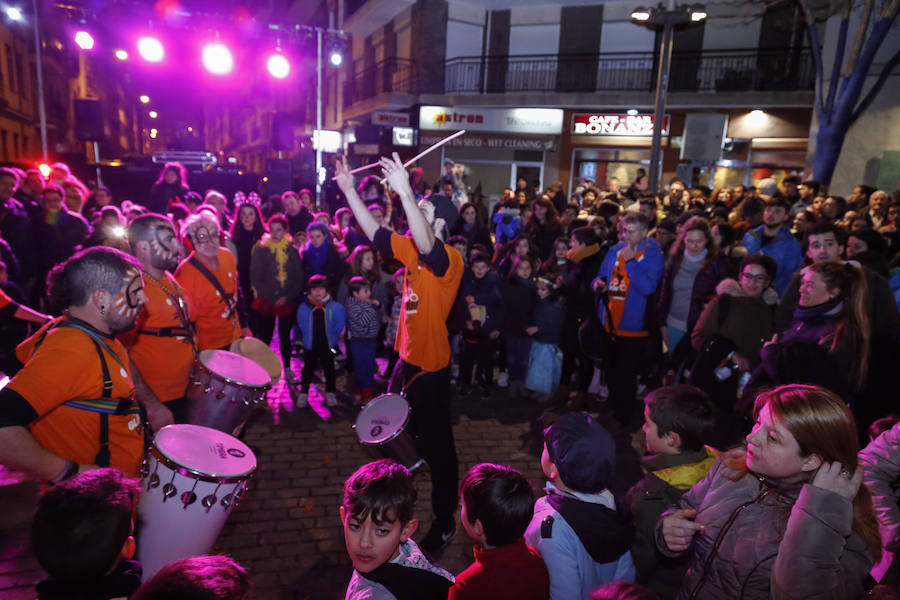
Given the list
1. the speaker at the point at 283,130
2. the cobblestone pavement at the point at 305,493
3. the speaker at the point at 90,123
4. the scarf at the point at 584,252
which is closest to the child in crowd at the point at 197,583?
the cobblestone pavement at the point at 305,493

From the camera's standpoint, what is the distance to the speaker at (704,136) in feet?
61.8

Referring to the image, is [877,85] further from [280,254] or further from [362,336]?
[280,254]

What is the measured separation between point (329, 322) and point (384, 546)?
4.28m

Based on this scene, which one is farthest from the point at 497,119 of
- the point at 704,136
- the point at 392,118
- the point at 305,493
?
the point at 305,493

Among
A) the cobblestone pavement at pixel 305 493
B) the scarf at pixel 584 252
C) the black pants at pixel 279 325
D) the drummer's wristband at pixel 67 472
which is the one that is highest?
the scarf at pixel 584 252

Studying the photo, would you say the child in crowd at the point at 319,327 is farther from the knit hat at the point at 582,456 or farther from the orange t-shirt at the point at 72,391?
the knit hat at the point at 582,456

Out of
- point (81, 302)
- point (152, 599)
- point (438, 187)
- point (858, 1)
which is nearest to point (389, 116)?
point (438, 187)

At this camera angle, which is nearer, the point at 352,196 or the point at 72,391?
the point at 72,391

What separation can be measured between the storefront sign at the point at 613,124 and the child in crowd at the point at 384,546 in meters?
20.0

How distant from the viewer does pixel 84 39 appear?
1207cm

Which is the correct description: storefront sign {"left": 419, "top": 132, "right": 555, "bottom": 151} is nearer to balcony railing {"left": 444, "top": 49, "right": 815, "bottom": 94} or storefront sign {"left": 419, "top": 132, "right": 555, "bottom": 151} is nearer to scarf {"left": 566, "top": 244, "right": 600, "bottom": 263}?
balcony railing {"left": 444, "top": 49, "right": 815, "bottom": 94}

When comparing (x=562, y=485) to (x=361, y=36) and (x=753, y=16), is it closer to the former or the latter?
(x=753, y=16)

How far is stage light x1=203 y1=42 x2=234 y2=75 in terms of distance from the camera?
12.8m

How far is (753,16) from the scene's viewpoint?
62.0 feet
